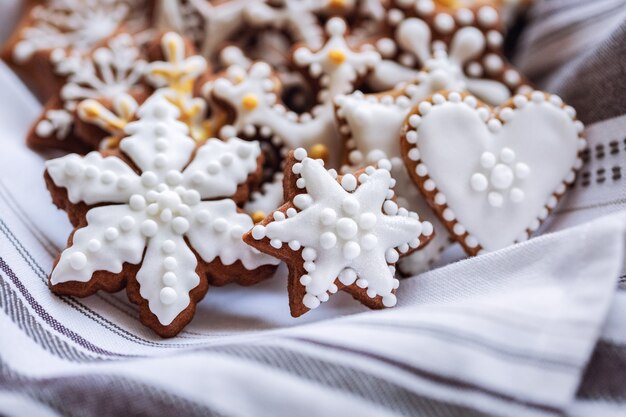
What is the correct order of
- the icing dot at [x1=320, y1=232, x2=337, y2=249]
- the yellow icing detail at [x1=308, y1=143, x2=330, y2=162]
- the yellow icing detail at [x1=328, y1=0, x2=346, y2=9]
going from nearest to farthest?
the icing dot at [x1=320, y1=232, x2=337, y2=249]
the yellow icing detail at [x1=308, y1=143, x2=330, y2=162]
the yellow icing detail at [x1=328, y1=0, x2=346, y2=9]

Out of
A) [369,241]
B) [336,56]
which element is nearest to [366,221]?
[369,241]

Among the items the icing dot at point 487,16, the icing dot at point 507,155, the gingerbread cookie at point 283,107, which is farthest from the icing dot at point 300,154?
the icing dot at point 487,16

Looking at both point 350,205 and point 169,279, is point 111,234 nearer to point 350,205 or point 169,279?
point 169,279

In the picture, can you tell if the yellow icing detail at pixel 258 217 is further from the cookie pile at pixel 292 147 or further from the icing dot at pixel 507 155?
the icing dot at pixel 507 155

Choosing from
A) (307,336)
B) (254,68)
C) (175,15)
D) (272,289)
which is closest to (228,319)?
(272,289)

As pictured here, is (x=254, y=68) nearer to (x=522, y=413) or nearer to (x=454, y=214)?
(x=454, y=214)

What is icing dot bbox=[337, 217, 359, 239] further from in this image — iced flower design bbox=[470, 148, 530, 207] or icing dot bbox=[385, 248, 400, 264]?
iced flower design bbox=[470, 148, 530, 207]

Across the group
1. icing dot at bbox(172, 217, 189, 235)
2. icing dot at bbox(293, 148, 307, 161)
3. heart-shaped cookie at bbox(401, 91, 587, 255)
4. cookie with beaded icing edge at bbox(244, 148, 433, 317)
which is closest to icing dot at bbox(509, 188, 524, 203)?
heart-shaped cookie at bbox(401, 91, 587, 255)
